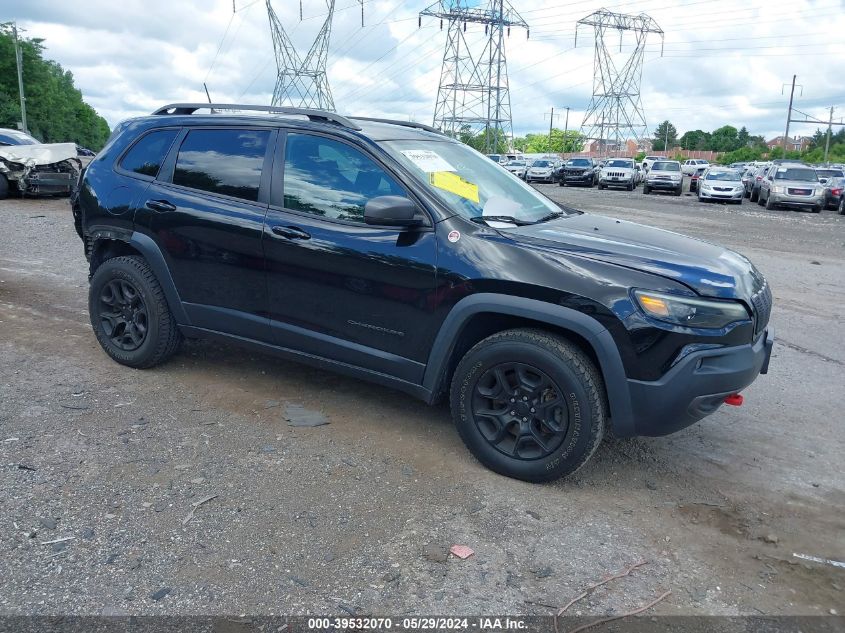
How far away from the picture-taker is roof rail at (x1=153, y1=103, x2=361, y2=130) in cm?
430

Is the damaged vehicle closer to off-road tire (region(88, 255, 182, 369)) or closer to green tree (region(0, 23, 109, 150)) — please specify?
off-road tire (region(88, 255, 182, 369))

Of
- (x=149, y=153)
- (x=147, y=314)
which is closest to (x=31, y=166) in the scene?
(x=149, y=153)

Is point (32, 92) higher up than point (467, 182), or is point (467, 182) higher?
point (32, 92)

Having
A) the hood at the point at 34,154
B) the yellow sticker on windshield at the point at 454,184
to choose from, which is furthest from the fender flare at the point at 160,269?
the hood at the point at 34,154

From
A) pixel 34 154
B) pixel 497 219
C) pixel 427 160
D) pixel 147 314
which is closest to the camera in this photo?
pixel 497 219

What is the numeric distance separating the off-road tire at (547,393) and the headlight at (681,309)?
40 centimetres

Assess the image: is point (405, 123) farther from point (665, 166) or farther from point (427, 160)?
point (665, 166)

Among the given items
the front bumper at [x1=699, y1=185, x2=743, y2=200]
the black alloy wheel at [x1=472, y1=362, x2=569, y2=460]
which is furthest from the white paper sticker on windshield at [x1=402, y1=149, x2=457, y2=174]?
A: the front bumper at [x1=699, y1=185, x2=743, y2=200]

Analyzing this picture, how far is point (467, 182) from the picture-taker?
4223 millimetres

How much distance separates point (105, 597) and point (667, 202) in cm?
2727

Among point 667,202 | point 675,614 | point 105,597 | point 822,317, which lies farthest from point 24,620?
point 667,202

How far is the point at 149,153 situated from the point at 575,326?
3307 millimetres

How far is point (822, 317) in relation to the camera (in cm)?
748

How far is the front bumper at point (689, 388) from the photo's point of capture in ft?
10.8
